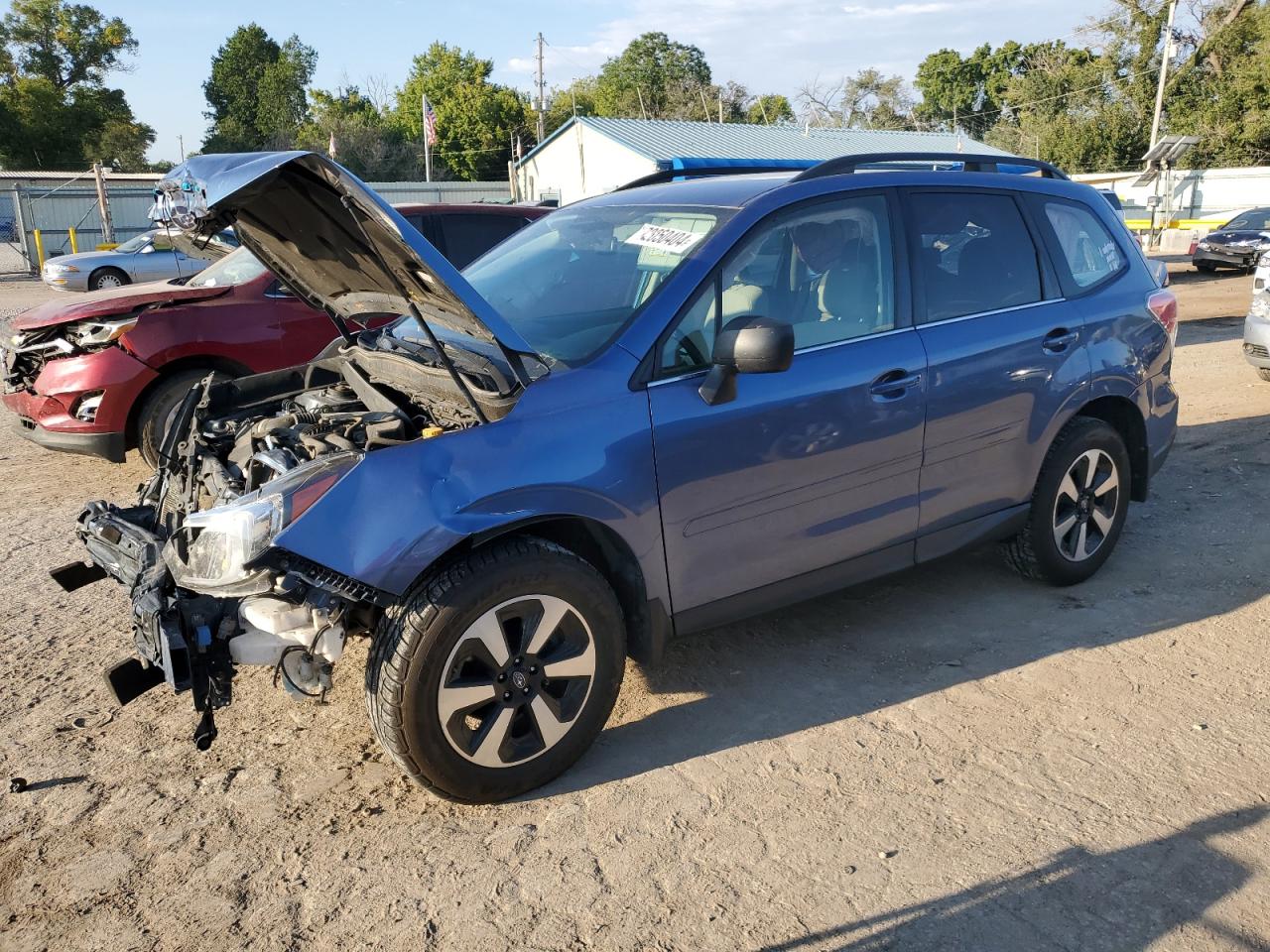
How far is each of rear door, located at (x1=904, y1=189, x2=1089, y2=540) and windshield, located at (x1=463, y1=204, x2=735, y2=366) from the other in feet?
3.38

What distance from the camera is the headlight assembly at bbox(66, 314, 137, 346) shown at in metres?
6.41

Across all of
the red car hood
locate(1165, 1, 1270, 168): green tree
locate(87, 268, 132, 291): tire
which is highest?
locate(1165, 1, 1270, 168): green tree

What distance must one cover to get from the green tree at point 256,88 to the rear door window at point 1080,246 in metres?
70.7

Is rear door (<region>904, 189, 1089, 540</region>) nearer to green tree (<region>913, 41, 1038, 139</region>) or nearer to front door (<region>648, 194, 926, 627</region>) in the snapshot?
front door (<region>648, 194, 926, 627</region>)

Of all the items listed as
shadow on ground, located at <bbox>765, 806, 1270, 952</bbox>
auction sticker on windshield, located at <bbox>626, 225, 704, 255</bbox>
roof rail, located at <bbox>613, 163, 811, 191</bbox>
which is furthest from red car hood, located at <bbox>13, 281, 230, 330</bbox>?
shadow on ground, located at <bbox>765, 806, 1270, 952</bbox>

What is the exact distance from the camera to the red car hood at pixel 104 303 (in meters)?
6.52

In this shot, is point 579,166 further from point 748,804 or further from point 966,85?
point 966,85

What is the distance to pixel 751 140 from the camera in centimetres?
3569

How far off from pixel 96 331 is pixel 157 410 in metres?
0.65

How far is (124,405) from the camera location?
6293 mm

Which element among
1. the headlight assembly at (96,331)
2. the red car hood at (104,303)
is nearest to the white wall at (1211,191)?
the red car hood at (104,303)

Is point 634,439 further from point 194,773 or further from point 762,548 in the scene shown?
point 194,773

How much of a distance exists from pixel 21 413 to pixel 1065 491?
6330 millimetres

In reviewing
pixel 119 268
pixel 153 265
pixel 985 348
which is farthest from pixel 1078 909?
pixel 119 268
